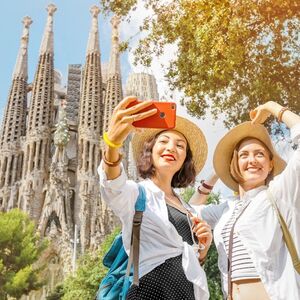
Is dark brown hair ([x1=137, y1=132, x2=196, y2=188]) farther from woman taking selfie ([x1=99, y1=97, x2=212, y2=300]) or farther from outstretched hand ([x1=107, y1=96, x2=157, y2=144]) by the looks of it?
outstretched hand ([x1=107, y1=96, x2=157, y2=144])

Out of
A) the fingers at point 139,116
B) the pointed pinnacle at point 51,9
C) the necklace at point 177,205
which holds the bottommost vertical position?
the necklace at point 177,205

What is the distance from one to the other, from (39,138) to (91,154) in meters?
4.20

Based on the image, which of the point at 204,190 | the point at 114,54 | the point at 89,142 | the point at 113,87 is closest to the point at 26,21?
the point at 114,54

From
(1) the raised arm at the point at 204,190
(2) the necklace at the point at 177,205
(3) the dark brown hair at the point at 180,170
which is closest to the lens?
(2) the necklace at the point at 177,205

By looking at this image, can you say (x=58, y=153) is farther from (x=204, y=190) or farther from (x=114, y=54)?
(x=204, y=190)

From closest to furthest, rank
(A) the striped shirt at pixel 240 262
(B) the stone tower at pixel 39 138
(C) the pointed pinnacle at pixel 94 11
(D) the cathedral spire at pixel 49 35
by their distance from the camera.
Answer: (A) the striped shirt at pixel 240 262, (B) the stone tower at pixel 39 138, (D) the cathedral spire at pixel 49 35, (C) the pointed pinnacle at pixel 94 11

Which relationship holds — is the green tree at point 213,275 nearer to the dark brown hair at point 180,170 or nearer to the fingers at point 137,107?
the dark brown hair at point 180,170

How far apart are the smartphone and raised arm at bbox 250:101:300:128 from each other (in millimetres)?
603

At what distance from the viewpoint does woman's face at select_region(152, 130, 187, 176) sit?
9.50 feet

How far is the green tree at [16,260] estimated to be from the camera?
21.7 m

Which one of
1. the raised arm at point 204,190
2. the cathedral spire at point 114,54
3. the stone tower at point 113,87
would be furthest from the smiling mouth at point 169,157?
the cathedral spire at point 114,54

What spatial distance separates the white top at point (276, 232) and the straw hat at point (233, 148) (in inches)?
15.7

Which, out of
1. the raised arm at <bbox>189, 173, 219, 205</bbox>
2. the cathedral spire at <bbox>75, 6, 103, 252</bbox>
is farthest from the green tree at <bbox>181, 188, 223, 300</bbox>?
the cathedral spire at <bbox>75, 6, 103, 252</bbox>

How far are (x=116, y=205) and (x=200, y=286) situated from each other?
Result: 583 millimetres
